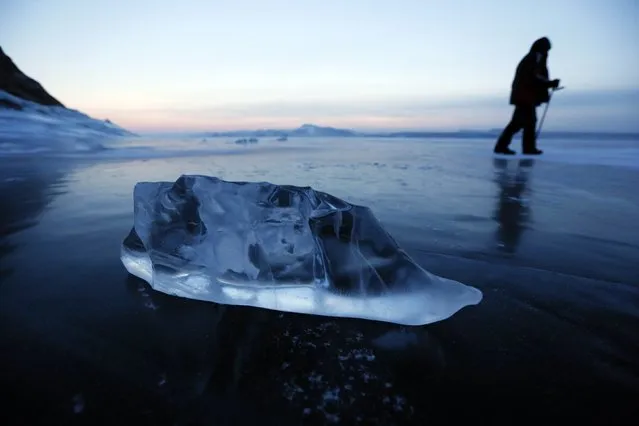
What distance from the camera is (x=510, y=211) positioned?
8.64 ft

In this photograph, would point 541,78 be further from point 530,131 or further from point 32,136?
point 32,136

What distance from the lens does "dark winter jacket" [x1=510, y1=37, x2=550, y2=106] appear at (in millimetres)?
6367

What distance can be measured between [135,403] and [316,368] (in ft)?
1.40

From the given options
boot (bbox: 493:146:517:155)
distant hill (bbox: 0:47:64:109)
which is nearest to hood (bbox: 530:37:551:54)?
boot (bbox: 493:146:517:155)

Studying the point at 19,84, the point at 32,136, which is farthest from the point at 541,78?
the point at 19,84

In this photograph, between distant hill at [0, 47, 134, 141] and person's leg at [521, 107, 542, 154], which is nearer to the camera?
person's leg at [521, 107, 542, 154]

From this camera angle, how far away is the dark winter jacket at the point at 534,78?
6.37m

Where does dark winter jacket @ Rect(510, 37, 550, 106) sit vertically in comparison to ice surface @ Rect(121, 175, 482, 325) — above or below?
above

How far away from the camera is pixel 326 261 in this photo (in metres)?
1.24

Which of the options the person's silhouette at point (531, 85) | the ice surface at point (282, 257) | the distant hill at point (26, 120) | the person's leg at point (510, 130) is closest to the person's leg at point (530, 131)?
the person's silhouette at point (531, 85)

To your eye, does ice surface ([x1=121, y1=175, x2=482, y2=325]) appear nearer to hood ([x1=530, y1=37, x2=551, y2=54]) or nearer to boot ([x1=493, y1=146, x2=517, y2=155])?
hood ([x1=530, y1=37, x2=551, y2=54])

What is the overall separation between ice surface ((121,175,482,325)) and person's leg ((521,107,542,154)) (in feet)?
22.3

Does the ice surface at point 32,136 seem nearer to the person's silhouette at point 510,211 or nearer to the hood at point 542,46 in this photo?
the person's silhouette at point 510,211

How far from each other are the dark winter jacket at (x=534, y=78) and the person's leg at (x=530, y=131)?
0.19m
